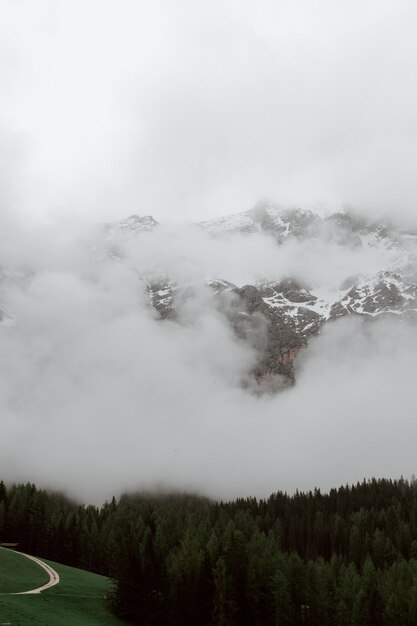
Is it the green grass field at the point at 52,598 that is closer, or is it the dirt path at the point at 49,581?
the green grass field at the point at 52,598

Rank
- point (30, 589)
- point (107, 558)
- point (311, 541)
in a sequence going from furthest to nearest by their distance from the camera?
point (311, 541) → point (107, 558) → point (30, 589)

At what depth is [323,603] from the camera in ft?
313

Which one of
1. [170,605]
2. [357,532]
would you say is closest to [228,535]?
[170,605]

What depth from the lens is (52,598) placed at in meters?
87.2

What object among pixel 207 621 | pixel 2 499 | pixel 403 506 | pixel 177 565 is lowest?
pixel 207 621

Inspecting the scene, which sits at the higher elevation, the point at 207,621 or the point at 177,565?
the point at 177,565

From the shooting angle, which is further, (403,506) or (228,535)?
(403,506)

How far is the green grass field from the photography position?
74812 mm

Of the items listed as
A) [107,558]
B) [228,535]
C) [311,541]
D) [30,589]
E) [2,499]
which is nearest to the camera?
[30,589]

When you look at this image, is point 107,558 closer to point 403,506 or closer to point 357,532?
point 357,532

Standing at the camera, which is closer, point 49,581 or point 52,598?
point 52,598

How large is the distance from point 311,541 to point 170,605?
262 feet

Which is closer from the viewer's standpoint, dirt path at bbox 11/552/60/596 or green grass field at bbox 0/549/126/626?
green grass field at bbox 0/549/126/626

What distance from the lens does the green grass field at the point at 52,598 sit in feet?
245
